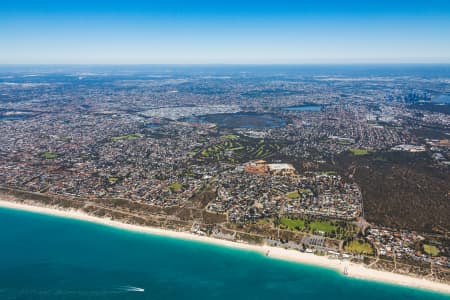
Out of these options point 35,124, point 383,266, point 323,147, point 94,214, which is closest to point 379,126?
point 323,147

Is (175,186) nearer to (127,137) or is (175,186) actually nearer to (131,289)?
(131,289)

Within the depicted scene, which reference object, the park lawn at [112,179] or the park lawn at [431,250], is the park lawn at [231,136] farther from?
the park lawn at [431,250]

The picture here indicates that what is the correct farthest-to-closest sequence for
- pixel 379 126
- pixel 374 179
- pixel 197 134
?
pixel 379 126 → pixel 197 134 → pixel 374 179

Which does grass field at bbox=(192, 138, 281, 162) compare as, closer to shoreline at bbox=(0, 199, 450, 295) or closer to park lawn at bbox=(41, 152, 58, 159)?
shoreline at bbox=(0, 199, 450, 295)

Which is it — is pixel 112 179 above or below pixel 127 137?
below

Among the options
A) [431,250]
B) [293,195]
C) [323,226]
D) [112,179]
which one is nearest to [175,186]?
[112,179]

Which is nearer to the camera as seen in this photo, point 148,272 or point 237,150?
point 148,272

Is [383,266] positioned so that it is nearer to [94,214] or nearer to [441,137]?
[94,214]

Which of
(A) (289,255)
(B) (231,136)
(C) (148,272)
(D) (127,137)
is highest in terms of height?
(B) (231,136)
